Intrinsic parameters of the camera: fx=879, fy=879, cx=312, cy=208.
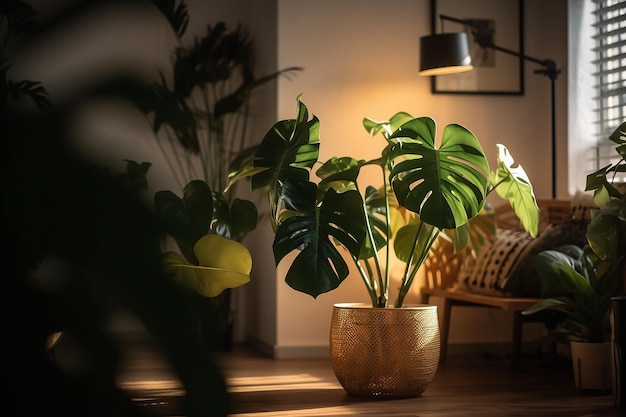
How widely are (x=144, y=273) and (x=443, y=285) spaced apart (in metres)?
4.35

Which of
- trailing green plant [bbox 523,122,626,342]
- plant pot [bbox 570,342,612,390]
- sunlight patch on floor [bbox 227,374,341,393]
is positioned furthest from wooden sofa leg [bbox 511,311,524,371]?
sunlight patch on floor [bbox 227,374,341,393]

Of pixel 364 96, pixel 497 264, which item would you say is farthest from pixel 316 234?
pixel 364 96

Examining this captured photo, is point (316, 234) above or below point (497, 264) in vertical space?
above

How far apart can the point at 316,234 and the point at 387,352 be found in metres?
0.57

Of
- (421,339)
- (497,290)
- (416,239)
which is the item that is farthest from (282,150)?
(497,290)

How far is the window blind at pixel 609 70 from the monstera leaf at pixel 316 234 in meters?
1.76

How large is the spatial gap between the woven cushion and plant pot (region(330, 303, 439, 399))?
0.81m

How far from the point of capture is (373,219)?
3781 mm

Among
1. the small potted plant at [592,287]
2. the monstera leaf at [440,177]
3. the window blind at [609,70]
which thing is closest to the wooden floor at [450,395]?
the small potted plant at [592,287]

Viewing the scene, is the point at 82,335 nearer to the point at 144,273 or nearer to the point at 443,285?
the point at 144,273

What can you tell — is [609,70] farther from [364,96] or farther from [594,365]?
[594,365]

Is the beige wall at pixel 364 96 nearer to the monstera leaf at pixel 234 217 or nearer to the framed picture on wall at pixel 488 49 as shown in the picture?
the framed picture on wall at pixel 488 49

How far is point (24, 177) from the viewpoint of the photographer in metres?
0.35

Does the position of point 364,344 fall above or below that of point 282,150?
below
